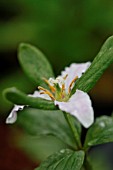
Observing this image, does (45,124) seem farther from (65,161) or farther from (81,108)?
(81,108)

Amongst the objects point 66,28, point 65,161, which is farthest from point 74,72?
point 66,28

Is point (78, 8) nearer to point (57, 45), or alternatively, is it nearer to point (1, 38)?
point (57, 45)

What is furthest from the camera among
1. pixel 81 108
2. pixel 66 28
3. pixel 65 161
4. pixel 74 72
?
pixel 66 28

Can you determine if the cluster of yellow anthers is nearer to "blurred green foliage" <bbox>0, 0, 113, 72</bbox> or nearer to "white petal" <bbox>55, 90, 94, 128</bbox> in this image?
"white petal" <bbox>55, 90, 94, 128</bbox>

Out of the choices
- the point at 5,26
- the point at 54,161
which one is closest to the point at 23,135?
the point at 5,26

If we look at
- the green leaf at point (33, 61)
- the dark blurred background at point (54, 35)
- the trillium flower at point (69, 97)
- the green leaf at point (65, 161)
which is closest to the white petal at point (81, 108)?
the trillium flower at point (69, 97)
